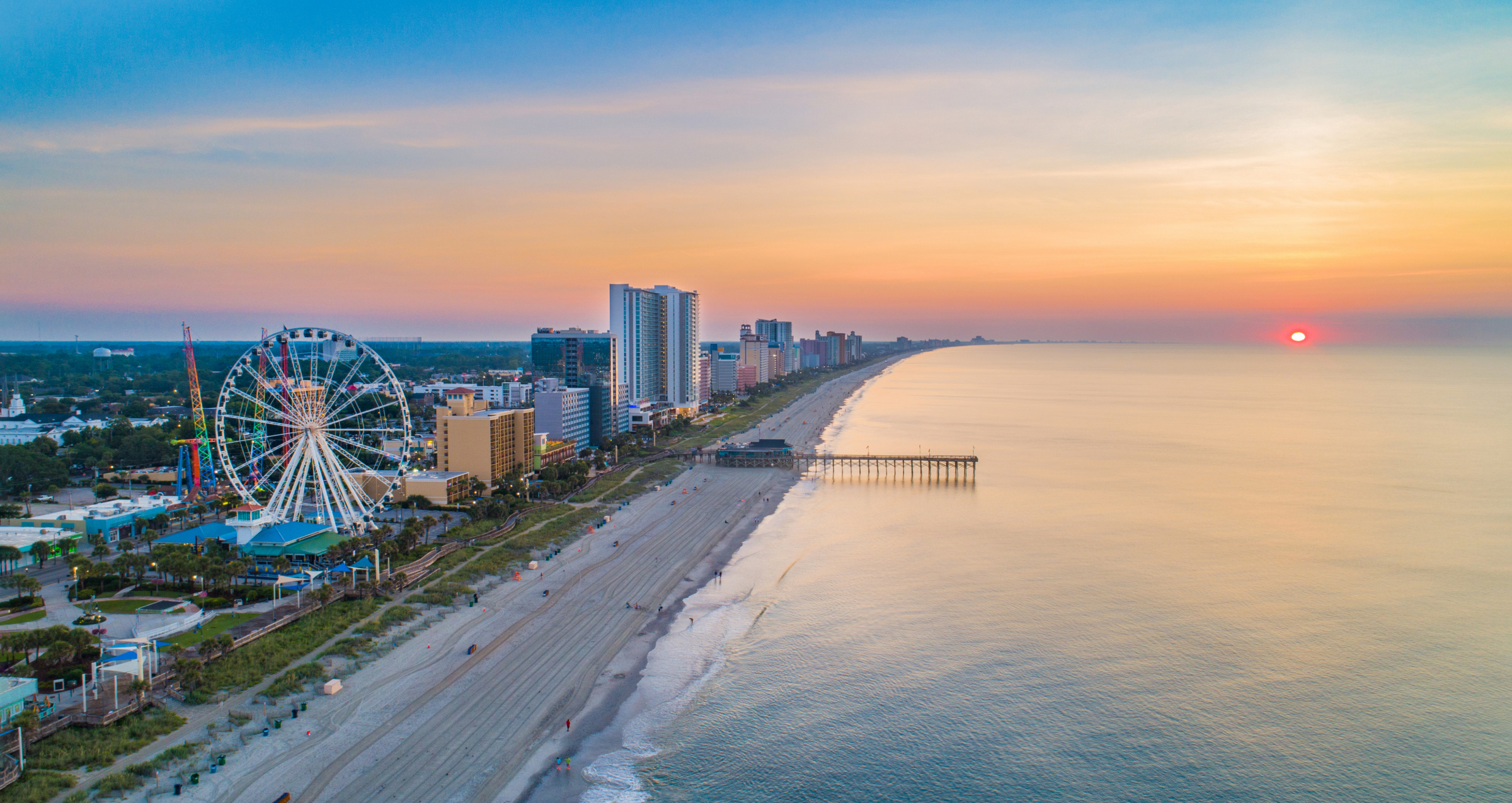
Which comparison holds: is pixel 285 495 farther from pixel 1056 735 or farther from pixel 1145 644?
pixel 1145 644

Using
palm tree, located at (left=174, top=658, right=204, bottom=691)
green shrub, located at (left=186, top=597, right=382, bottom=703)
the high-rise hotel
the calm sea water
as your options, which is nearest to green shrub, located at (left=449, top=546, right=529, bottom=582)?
green shrub, located at (left=186, top=597, right=382, bottom=703)

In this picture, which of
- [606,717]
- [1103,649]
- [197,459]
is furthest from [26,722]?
[197,459]

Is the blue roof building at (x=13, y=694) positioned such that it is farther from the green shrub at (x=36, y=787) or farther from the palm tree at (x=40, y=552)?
the palm tree at (x=40, y=552)

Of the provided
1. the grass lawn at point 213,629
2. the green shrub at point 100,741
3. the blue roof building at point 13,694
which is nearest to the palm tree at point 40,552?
the grass lawn at point 213,629

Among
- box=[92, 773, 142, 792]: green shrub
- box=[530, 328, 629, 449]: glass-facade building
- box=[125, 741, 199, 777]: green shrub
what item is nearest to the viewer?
box=[92, 773, 142, 792]: green shrub

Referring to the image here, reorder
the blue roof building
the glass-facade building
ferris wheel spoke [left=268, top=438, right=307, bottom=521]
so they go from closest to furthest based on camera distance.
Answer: the blue roof building, ferris wheel spoke [left=268, top=438, right=307, bottom=521], the glass-facade building

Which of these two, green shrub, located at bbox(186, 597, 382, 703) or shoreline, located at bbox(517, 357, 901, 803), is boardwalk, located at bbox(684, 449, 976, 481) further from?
green shrub, located at bbox(186, 597, 382, 703)
